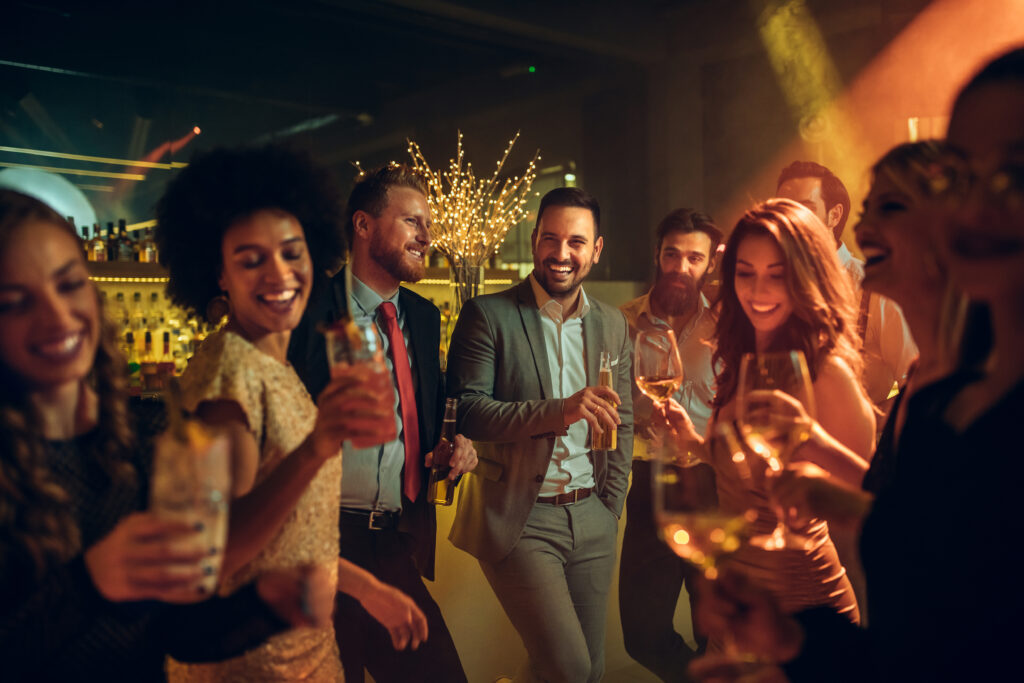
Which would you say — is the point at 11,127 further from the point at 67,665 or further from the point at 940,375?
the point at 940,375

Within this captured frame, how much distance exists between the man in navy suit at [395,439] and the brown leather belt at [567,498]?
0.32 m

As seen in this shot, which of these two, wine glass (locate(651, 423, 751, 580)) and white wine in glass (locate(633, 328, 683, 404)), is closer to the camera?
wine glass (locate(651, 423, 751, 580))

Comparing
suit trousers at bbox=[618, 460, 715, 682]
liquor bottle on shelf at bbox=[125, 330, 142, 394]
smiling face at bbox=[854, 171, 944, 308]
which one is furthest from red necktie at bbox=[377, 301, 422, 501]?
liquor bottle on shelf at bbox=[125, 330, 142, 394]

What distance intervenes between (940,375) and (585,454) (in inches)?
66.9

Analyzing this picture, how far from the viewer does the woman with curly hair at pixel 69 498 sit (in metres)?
0.91

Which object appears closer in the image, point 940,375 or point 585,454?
point 940,375

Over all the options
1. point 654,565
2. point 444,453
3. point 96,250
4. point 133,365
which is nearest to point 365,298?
point 444,453

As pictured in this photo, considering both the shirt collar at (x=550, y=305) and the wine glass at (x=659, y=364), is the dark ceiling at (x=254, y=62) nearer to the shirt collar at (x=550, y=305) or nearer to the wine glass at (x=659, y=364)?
the shirt collar at (x=550, y=305)

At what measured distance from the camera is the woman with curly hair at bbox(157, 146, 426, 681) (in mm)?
1138


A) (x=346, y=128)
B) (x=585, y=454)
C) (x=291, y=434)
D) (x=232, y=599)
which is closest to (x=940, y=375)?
(x=291, y=434)

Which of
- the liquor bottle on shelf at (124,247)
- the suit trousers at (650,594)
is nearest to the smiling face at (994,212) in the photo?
the suit trousers at (650,594)

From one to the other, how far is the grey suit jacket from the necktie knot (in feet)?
0.93

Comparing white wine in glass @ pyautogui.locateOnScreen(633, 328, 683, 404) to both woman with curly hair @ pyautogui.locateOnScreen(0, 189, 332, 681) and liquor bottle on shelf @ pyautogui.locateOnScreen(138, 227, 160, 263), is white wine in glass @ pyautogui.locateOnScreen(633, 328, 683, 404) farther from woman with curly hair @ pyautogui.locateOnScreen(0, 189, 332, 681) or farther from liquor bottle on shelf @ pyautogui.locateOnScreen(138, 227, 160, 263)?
liquor bottle on shelf @ pyautogui.locateOnScreen(138, 227, 160, 263)

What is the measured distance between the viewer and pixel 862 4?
5.14 meters
